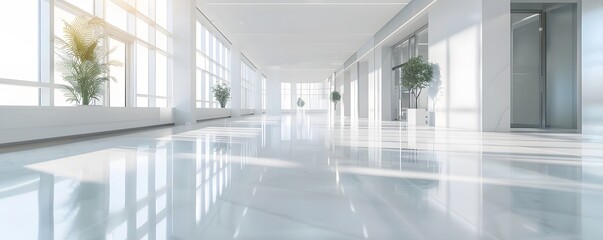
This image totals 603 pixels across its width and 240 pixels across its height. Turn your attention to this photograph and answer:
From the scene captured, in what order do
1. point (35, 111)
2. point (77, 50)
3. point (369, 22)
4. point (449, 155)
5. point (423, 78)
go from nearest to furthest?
point (449, 155)
point (35, 111)
point (77, 50)
point (423, 78)
point (369, 22)

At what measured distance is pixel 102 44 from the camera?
32.9 ft

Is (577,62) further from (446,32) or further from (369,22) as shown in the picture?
(369,22)

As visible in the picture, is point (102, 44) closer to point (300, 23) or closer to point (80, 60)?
point (80, 60)

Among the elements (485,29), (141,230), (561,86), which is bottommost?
(141,230)

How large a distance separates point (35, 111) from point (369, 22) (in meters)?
14.3

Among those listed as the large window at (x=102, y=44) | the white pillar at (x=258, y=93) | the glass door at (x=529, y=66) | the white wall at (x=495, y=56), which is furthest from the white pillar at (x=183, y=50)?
the white pillar at (x=258, y=93)

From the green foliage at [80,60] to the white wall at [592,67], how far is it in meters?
11.3

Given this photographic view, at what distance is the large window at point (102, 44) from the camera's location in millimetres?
7004

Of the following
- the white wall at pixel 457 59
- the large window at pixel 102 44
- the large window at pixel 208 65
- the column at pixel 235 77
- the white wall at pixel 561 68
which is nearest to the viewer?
the large window at pixel 102 44

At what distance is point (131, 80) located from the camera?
1188 centimetres

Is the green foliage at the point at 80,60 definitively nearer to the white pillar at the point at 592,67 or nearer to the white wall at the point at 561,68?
the white pillar at the point at 592,67

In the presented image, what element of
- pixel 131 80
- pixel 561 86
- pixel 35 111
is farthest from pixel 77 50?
pixel 561 86

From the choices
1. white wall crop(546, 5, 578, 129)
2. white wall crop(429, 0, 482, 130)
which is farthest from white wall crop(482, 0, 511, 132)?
white wall crop(546, 5, 578, 129)

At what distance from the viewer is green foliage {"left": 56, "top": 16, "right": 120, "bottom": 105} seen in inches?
312
